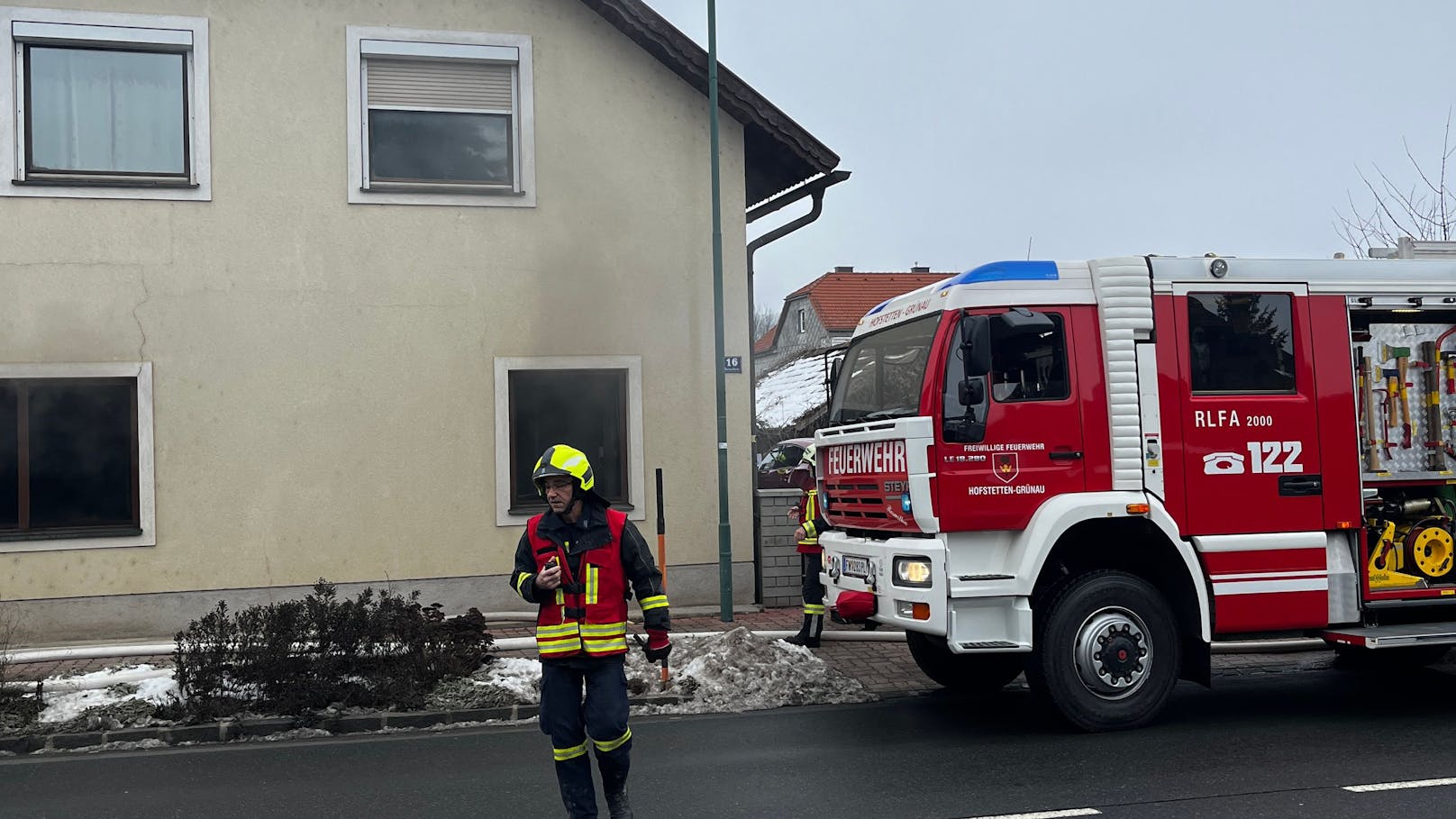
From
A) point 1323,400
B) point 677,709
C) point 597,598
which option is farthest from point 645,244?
point 597,598

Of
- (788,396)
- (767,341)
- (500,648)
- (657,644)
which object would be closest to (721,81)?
(500,648)

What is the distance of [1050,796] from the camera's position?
20.1ft

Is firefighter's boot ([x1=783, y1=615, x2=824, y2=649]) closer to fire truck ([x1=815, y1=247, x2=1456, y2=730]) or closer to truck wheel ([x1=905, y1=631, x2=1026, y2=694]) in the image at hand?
truck wheel ([x1=905, y1=631, x2=1026, y2=694])

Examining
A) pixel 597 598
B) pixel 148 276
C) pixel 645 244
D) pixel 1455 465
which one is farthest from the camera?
pixel 645 244

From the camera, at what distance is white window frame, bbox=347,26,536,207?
12.1 m

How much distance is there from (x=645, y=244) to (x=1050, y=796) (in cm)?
790

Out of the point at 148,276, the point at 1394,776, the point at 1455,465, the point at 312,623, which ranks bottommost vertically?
the point at 1394,776

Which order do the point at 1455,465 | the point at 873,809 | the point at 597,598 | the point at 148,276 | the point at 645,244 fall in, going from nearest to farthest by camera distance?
the point at 597,598
the point at 873,809
the point at 1455,465
the point at 148,276
the point at 645,244

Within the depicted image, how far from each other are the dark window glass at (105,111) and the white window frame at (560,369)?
3766 mm

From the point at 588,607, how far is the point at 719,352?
23.6 ft

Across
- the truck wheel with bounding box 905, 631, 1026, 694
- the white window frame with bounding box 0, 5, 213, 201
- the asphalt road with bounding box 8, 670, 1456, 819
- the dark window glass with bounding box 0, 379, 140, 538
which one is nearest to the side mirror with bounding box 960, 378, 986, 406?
the asphalt road with bounding box 8, 670, 1456, 819

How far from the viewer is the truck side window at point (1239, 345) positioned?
7.85 meters

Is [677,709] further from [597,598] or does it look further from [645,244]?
[645,244]

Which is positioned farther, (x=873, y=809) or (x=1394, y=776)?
(x=1394, y=776)
